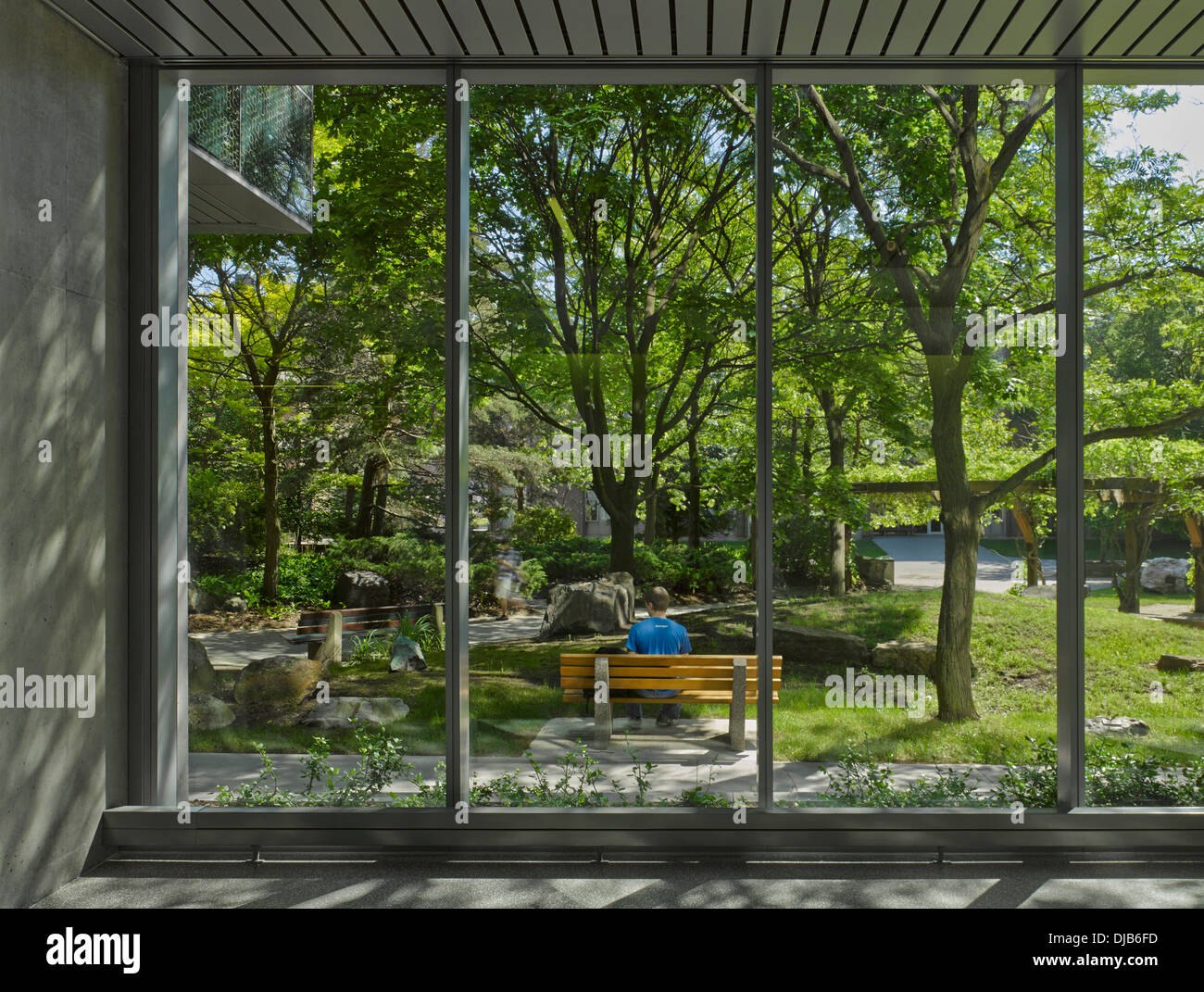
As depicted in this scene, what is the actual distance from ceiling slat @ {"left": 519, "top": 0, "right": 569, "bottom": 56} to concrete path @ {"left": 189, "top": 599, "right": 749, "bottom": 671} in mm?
2875

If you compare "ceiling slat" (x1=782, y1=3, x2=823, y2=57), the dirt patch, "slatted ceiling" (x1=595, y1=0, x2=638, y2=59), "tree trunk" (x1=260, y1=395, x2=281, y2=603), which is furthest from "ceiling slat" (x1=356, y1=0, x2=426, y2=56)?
the dirt patch

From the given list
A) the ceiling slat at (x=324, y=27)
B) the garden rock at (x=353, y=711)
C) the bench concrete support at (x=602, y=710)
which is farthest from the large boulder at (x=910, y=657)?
the ceiling slat at (x=324, y=27)

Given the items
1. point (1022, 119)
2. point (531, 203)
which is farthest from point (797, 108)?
point (531, 203)

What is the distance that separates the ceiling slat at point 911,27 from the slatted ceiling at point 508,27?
5.97 ft

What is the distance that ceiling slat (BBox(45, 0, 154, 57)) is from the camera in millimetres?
4145

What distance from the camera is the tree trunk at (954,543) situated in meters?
4.86

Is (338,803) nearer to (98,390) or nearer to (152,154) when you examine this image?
(98,390)

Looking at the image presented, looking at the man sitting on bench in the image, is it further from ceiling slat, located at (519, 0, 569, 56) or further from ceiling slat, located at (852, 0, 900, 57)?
ceiling slat, located at (852, 0, 900, 57)

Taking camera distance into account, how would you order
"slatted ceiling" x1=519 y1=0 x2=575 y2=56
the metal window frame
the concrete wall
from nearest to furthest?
1. the concrete wall
2. "slatted ceiling" x1=519 y1=0 x2=575 y2=56
3. the metal window frame

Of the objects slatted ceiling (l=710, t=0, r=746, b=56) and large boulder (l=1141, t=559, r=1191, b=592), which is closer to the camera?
slatted ceiling (l=710, t=0, r=746, b=56)

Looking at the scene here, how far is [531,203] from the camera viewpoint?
4.90 metres

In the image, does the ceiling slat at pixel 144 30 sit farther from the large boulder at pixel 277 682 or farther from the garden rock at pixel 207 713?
the garden rock at pixel 207 713

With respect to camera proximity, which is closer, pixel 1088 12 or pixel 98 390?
pixel 1088 12
